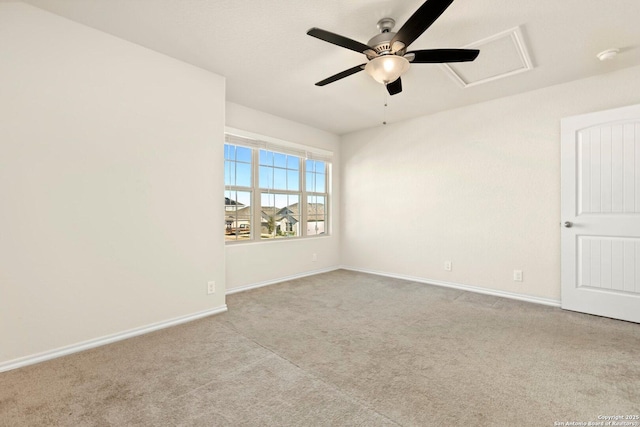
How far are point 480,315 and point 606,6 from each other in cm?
269

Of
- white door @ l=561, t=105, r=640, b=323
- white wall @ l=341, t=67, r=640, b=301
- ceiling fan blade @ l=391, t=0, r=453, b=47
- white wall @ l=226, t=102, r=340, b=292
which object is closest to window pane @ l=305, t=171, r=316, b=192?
white wall @ l=226, t=102, r=340, b=292

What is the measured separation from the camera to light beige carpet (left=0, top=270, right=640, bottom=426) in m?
1.52

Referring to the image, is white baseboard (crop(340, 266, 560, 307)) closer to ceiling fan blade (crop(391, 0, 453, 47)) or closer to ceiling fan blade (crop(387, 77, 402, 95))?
ceiling fan blade (crop(387, 77, 402, 95))

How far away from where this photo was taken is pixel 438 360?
2.06m

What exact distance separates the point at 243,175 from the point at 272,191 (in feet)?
1.75

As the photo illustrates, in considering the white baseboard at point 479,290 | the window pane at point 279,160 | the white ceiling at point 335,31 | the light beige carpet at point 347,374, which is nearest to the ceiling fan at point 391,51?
the white ceiling at point 335,31

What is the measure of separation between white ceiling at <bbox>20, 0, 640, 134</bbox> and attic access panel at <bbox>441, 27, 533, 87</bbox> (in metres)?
0.07

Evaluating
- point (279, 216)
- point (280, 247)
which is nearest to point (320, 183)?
point (279, 216)

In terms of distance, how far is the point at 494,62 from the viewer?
2.73 m

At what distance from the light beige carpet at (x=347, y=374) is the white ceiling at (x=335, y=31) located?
2.47 metres

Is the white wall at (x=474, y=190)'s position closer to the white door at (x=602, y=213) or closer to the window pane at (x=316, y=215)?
the white door at (x=602, y=213)

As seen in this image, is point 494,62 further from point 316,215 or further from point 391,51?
point 316,215

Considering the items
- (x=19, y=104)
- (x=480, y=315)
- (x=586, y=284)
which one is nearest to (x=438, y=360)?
(x=480, y=315)

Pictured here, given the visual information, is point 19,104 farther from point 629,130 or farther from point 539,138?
point 629,130
